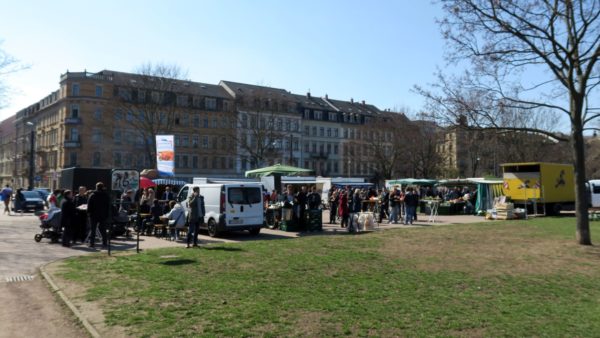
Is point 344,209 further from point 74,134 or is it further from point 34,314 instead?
point 74,134

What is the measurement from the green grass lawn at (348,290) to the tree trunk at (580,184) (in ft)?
3.11

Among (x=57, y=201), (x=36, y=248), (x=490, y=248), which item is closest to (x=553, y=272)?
(x=490, y=248)

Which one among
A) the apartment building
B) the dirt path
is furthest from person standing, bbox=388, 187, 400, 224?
the apartment building

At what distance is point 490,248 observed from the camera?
13492 millimetres

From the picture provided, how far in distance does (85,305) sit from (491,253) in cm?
983

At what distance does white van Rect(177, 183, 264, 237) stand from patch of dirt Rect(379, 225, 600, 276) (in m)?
4.82

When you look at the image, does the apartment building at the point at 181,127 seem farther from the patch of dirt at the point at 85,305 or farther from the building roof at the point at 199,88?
the patch of dirt at the point at 85,305

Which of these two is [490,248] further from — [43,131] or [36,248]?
[43,131]

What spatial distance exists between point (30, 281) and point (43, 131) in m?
77.3

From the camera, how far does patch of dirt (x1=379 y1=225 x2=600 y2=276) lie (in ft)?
33.8

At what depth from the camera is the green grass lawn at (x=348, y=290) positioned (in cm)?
591

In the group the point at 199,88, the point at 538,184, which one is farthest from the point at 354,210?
the point at 199,88

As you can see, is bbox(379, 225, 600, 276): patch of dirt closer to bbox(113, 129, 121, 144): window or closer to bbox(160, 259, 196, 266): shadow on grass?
bbox(160, 259, 196, 266): shadow on grass

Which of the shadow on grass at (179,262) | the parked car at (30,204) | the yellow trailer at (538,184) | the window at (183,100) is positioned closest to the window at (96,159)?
the window at (183,100)
